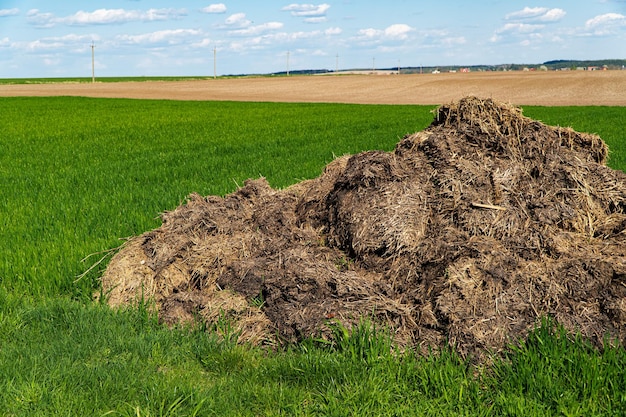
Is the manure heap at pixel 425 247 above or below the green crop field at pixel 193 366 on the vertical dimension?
above

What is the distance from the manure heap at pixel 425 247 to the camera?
4.84m

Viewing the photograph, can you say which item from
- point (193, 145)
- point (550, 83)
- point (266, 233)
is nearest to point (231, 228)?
point (266, 233)

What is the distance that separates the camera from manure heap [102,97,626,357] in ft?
15.9

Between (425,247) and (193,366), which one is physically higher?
(425,247)

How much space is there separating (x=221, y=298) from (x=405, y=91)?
57.5 m

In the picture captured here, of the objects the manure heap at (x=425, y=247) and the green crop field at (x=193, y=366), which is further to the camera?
the manure heap at (x=425, y=247)

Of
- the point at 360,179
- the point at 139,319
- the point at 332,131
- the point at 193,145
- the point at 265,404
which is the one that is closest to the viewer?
the point at 265,404

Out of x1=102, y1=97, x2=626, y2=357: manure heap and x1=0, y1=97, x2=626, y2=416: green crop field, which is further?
x1=102, y1=97, x2=626, y2=357: manure heap

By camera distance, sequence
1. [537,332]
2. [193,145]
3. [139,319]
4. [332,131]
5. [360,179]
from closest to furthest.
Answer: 1. [537,332]
2. [139,319]
3. [360,179]
4. [193,145]
5. [332,131]

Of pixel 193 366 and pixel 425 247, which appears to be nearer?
pixel 193 366

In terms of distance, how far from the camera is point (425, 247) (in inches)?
216

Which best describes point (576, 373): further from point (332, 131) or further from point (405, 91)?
point (405, 91)

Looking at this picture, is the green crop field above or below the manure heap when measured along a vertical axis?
below

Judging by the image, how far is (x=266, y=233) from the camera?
651cm
